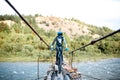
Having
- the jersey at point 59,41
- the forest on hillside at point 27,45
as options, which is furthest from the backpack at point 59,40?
the forest on hillside at point 27,45

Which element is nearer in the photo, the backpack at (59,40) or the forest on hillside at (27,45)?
the backpack at (59,40)

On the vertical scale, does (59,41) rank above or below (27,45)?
below

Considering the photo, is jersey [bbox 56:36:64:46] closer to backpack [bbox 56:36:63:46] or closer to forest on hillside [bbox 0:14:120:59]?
backpack [bbox 56:36:63:46]

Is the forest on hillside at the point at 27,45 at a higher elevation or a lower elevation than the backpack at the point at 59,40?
higher

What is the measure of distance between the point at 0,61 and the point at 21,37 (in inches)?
532

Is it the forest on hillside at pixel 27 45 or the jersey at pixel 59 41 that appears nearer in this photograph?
the jersey at pixel 59 41

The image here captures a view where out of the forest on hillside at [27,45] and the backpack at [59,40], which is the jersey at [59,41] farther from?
the forest on hillside at [27,45]

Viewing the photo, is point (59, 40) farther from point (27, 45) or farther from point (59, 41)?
point (27, 45)

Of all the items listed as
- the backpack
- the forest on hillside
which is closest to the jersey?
the backpack

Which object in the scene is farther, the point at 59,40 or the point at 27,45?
the point at 27,45

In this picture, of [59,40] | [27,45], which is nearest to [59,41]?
[59,40]

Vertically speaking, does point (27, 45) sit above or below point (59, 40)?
above

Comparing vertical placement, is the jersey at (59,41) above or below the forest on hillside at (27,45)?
below

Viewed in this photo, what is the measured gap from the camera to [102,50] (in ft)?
285
